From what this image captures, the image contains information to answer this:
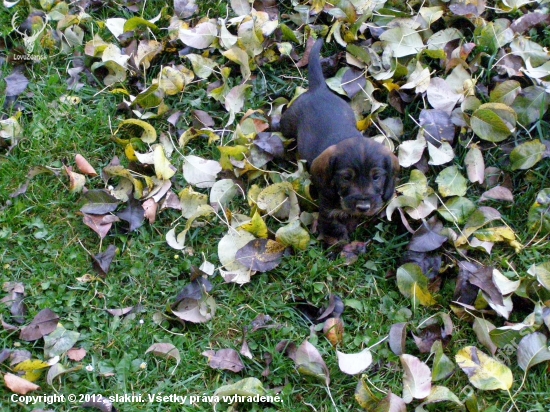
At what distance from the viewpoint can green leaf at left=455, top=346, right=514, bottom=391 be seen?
3.31 meters

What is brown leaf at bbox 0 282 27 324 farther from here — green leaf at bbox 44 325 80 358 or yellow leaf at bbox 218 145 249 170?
yellow leaf at bbox 218 145 249 170

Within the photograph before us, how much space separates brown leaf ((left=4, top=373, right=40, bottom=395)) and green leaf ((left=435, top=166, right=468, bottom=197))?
251cm

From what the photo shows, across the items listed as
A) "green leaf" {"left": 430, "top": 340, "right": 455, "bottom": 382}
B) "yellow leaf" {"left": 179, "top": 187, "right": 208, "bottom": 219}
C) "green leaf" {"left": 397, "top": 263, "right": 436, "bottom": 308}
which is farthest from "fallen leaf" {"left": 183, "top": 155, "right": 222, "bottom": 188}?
"green leaf" {"left": 430, "top": 340, "right": 455, "bottom": 382}

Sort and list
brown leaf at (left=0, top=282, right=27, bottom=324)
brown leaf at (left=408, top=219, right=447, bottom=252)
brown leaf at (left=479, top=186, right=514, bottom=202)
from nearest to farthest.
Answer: brown leaf at (left=0, top=282, right=27, bottom=324) < brown leaf at (left=408, top=219, right=447, bottom=252) < brown leaf at (left=479, top=186, right=514, bottom=202)

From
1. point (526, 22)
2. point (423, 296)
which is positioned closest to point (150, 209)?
point (423, 296)

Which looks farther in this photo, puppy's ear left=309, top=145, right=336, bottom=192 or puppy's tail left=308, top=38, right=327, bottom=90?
puppy's tail left=308, top=38, right=327, bottom=90

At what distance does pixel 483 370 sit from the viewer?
11.0ft

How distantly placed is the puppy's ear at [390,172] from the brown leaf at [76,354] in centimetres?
184

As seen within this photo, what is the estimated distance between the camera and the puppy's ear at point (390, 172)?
12.5 feet

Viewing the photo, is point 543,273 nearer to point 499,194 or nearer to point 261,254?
point 499,194

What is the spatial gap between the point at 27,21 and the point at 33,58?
1.25ft

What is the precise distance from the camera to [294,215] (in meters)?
4.13

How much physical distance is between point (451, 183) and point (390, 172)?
1.66 feet

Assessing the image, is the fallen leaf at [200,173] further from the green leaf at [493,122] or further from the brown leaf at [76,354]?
the green leaf at [493,122]
